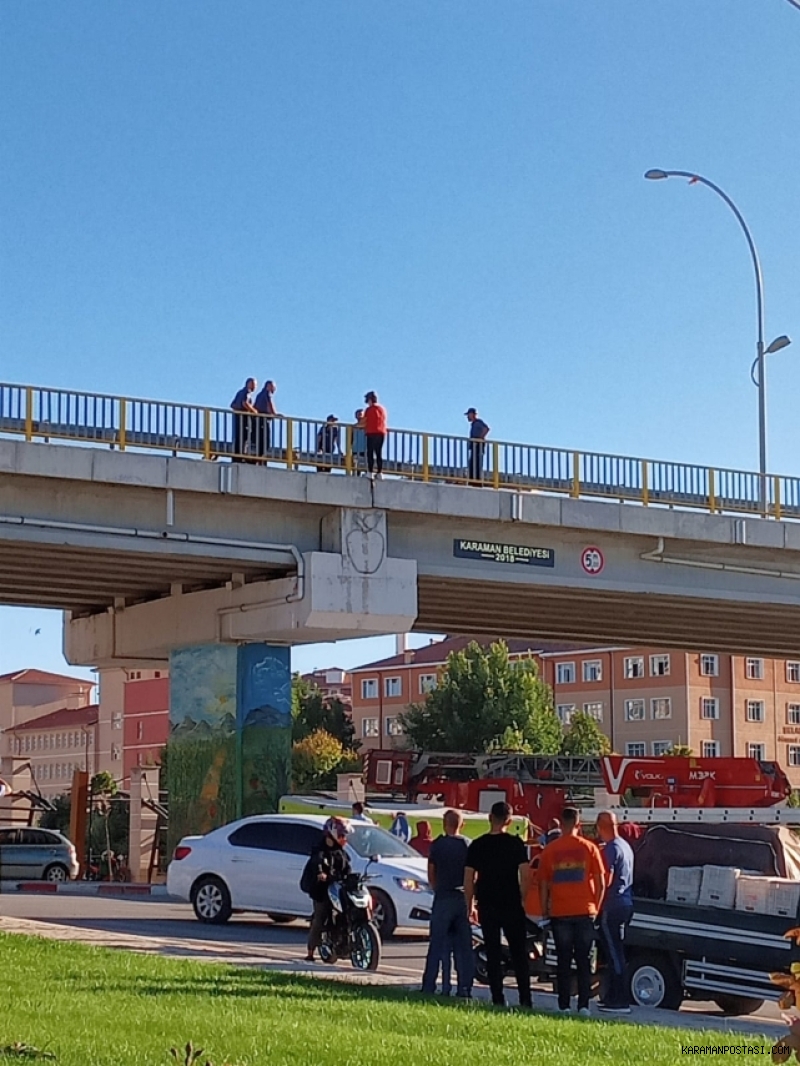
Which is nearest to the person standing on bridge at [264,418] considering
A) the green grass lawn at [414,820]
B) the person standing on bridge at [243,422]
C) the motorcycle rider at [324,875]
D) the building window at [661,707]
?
the person standing on bridge at [243,422]

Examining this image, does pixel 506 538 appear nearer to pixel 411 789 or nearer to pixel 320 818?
pixel 411 789

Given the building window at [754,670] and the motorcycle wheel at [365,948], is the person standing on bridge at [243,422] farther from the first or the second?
the building window at [754,670]

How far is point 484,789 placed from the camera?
36969 millimetres

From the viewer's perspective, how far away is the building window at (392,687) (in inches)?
4377

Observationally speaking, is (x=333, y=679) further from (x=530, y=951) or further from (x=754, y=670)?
(x=530, y=951)

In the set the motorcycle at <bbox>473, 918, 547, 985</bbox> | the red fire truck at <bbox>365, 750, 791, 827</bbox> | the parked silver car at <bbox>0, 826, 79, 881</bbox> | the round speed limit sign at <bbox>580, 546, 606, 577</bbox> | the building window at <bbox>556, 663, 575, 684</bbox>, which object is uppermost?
the building window at <bbox>556, 663, 575, 684</bbox>

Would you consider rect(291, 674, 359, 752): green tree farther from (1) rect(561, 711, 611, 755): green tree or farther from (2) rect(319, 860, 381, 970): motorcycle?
(2) rect(319, 860, 381, 970): motorcycle

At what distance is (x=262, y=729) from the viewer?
33.4 metres

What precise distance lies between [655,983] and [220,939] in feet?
23.2

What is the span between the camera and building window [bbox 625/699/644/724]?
101 meters

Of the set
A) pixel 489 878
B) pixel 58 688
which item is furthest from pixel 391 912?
pixel 58 688

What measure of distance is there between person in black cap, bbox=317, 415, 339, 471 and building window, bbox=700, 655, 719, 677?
7085 centimetres

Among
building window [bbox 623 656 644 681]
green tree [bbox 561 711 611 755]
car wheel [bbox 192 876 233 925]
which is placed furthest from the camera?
building window [bbox 623 656 644 681]

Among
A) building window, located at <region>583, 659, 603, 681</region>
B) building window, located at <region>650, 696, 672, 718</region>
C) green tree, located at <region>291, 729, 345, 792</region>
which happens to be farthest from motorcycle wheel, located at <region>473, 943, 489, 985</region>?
building window, located at <region>583, 659, 603, 681</region>
